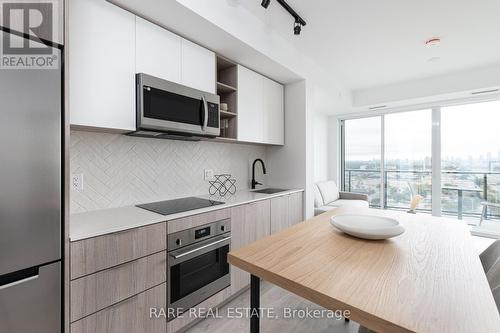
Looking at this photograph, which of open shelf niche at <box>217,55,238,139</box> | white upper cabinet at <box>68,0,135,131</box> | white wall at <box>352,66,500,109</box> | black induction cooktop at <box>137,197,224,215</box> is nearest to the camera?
white upper cabinet at <box>68,0,135,131</box>

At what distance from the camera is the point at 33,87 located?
1.02m

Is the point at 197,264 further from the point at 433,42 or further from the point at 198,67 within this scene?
the point at 433,42

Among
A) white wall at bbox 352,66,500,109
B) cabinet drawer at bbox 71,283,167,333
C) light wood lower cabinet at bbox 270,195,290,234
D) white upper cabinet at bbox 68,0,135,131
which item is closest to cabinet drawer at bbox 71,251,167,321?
cabinet drawer at bbox 71,283,167,333

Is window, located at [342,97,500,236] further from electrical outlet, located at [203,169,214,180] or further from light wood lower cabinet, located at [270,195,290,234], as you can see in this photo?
electrical outlet, located at [203,169,214,180]

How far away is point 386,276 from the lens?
813 millimetres

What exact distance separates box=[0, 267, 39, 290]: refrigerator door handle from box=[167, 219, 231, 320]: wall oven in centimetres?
68

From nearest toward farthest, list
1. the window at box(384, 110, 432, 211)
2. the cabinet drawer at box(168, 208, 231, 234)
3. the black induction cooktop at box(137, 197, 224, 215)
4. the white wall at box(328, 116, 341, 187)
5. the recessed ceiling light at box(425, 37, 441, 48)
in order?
the cabinet drawer at box(168, 208, 231, 234) → the black induction cooktop at box(137, 197, 224, 215) → the recessed ceiling light at box(425, 37, 441, 48) → the window at box(384, 110, 432, 211) → the white wall at box(328, 116, 341, 187)

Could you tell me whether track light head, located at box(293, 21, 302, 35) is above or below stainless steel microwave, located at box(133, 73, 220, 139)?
above

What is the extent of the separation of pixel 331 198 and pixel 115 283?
3.88 meters

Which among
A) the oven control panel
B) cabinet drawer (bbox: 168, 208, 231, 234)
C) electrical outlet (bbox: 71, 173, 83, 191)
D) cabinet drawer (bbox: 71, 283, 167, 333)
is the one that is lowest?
cabinet drawer (bbox: 71, 283, 167, 333)

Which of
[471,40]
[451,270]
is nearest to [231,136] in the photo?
[451,270]

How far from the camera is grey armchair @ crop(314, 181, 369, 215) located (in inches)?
157

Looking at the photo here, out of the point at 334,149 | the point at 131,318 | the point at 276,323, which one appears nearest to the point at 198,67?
the point at 131,318

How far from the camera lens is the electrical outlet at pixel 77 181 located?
163cm
